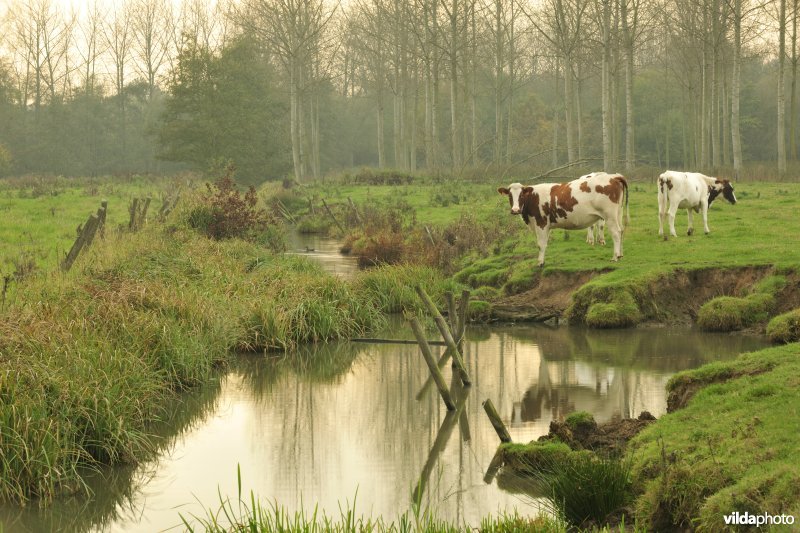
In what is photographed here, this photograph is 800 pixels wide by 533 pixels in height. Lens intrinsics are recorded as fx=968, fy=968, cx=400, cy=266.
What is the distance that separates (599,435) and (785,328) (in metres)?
6.12

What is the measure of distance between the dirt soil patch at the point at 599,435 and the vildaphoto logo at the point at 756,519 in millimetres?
2751

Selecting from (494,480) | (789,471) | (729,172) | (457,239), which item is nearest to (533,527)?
(789,471)

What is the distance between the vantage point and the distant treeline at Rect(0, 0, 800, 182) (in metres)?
47.2

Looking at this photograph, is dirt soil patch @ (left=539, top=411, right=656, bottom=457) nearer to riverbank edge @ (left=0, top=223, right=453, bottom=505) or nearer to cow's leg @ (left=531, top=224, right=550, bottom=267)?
riverbank edge @ (left=0, top=223, right=453, bottom=505)

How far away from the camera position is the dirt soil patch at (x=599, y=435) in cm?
1015

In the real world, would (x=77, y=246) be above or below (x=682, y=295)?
above

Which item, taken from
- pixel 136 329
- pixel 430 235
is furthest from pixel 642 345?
pixel 430 235

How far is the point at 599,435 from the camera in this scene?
10.5 m

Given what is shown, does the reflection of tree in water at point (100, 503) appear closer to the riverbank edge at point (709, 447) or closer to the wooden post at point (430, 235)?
the riverbank edge at point (709, 447)

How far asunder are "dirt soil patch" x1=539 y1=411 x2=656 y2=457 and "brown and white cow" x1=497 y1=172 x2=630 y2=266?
10235 mm

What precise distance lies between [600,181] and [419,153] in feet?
180

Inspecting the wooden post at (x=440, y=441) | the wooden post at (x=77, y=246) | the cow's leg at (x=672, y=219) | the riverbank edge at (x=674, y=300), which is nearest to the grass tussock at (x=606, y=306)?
the riverbank edge at (x=674, y=300)

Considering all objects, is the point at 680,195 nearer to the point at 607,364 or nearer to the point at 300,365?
the point at 607,364

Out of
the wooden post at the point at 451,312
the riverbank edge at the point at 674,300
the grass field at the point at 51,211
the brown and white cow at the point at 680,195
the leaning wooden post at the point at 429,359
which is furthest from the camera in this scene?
the brown and white cow at the point at 680,195
